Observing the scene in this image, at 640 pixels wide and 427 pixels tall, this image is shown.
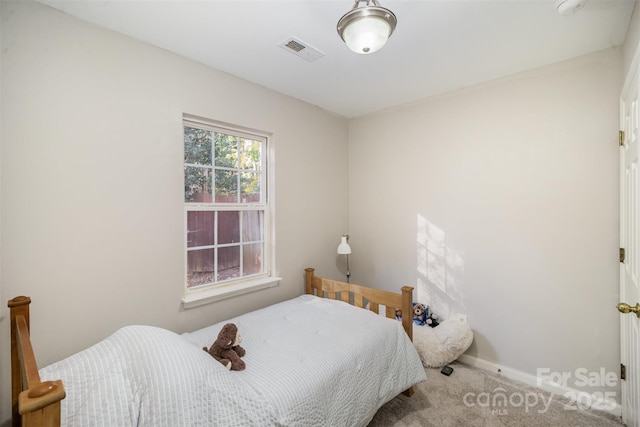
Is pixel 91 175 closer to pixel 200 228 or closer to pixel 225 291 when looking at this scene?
pixel 200 228

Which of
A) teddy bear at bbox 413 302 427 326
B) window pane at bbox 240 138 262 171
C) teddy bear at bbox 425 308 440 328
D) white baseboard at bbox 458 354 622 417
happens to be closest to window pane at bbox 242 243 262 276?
window pane at bbox 240 138 262 171

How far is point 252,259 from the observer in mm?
2643

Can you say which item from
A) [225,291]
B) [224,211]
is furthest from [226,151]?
[225,291]

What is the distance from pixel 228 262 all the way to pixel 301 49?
172 cm

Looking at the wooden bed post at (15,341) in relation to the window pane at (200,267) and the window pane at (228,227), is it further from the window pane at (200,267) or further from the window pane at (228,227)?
the window pane at (228,227)

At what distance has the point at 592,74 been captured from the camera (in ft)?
6.82

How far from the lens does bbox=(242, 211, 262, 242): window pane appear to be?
2.59m

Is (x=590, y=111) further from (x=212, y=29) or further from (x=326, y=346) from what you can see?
(x=212, y=29)

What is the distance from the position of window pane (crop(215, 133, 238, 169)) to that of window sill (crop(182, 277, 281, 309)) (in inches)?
39.5

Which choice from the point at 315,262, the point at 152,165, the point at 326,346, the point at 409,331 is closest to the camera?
the point at 326,346

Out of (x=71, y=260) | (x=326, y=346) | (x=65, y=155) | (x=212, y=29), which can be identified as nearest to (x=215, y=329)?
(x=326, y=346)

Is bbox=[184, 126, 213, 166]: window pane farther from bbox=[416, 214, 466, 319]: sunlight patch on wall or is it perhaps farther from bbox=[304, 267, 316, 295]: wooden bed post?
bbox=[416, 214, 466, 319]: sunlight patch on wall

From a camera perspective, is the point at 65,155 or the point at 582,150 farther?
the point at 582,150

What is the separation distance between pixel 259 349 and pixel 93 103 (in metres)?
1.75
